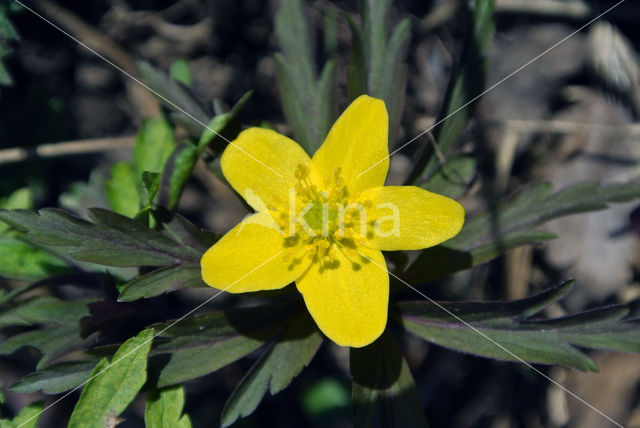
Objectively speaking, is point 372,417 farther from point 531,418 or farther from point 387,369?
point 531,418

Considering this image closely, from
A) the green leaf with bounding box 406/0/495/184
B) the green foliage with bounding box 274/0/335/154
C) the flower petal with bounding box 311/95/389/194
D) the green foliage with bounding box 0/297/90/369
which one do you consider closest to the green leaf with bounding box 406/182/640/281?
the green leaf with bounding box 406/0/495/184

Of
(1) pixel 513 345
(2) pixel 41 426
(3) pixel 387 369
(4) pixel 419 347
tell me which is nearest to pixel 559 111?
(4) pixel 419 347

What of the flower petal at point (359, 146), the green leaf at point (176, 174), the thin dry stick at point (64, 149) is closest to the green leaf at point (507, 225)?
the flower petal at point (359, 146)

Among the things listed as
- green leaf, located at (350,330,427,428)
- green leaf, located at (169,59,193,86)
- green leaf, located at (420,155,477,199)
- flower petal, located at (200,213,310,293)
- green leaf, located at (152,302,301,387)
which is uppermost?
green leaf, located at (169,59,193,86)

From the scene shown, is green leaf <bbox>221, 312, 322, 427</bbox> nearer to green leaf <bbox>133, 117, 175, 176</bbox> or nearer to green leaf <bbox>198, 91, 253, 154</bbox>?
green leaf <bbox>198, 91, 253, 154</bbox>

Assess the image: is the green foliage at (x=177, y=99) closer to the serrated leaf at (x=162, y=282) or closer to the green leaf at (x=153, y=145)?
the green leaf at (x=153, y=145)
